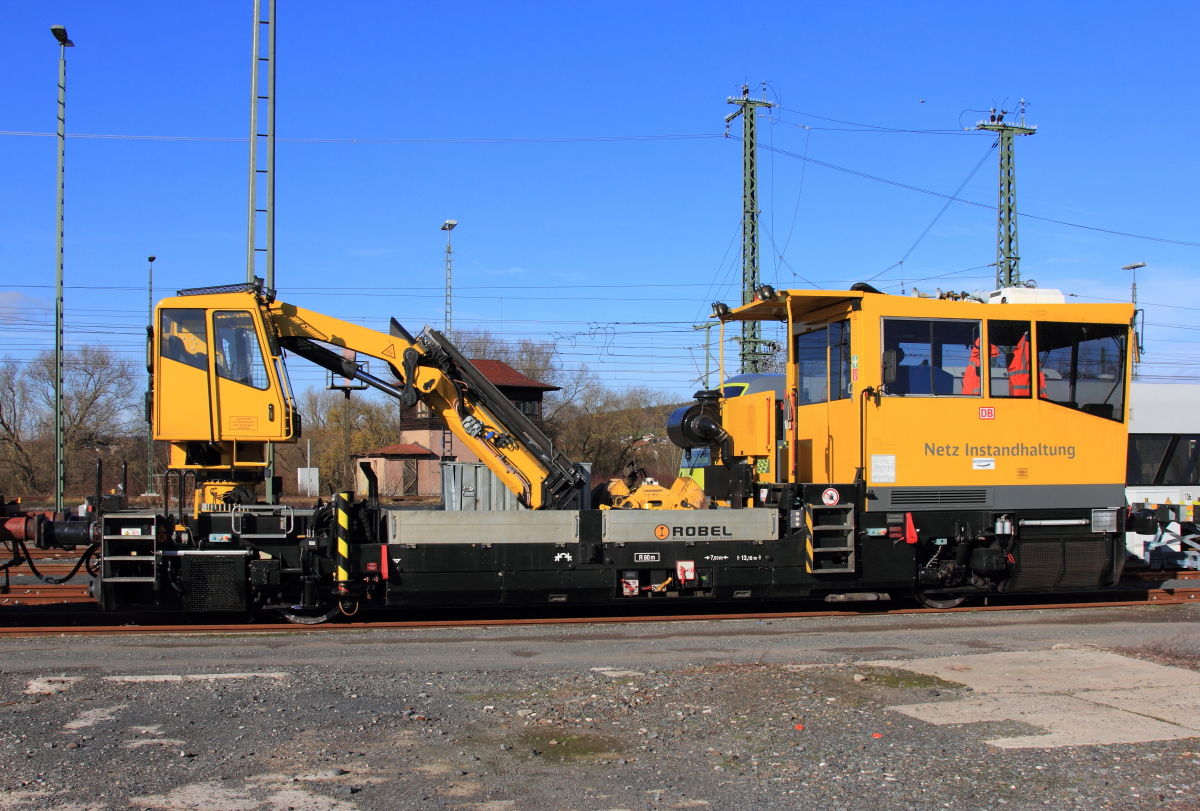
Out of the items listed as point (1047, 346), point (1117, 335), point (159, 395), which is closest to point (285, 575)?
point (159, 395)

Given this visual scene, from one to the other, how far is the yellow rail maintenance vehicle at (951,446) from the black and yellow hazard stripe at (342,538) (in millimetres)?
4349

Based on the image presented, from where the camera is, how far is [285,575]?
9320 millimetres

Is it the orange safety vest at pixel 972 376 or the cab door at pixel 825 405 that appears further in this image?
the cab door at pixel 825 405

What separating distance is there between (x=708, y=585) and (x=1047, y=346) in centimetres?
461

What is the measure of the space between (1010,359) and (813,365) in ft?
7.02

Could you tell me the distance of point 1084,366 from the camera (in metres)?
10.4

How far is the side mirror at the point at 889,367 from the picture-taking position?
9.80 m

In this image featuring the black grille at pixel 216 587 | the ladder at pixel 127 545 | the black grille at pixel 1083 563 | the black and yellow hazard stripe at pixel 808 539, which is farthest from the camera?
the black grille at pixel 1083 563

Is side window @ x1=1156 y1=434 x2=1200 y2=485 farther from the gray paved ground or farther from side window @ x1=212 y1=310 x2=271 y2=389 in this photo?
side window @ x1=212 y1=310 x2=271 y2=389

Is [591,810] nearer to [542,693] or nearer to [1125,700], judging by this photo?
[542,693]

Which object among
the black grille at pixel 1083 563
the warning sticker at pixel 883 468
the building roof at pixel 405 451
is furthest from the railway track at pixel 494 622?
the building roof at pixel 405 451

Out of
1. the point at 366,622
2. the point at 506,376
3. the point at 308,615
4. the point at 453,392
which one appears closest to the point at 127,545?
the point at 308,615

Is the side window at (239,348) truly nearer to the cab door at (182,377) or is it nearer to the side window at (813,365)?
the cab door at (182,377)

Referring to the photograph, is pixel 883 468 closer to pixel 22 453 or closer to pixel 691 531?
pixel 691 531
